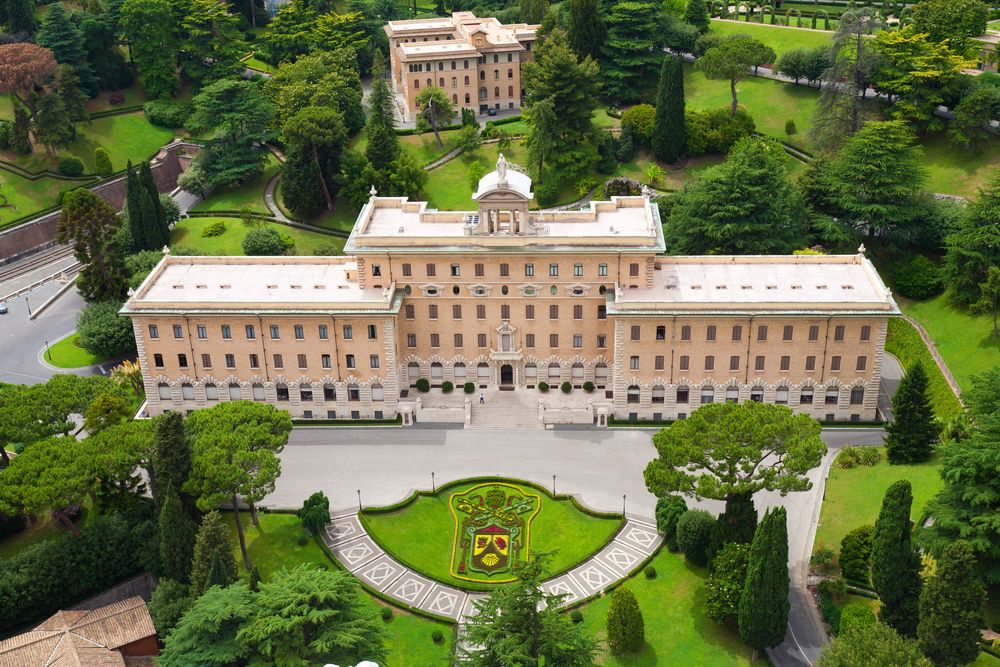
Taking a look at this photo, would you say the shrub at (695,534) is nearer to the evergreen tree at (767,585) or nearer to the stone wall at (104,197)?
the evergreen tree at (767,585)

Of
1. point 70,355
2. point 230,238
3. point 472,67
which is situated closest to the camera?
point 70,355

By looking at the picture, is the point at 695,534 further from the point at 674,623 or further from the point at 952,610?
the point at 952,610

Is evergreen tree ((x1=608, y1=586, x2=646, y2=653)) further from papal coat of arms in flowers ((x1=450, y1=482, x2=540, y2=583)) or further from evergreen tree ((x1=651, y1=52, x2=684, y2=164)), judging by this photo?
evergreen tree ((x1=651, y1=52, x2=684, y2=164))

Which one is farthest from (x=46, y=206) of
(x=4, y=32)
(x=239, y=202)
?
(x=4, y=32)

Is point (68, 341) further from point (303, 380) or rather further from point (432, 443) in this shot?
point (432, 443)

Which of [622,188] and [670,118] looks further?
[670,118]

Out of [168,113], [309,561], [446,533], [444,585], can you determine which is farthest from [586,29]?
[444,585]

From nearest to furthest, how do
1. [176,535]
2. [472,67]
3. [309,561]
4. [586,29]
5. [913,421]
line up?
[176,535], [309,561], [913,421], [586,29], [472,67]

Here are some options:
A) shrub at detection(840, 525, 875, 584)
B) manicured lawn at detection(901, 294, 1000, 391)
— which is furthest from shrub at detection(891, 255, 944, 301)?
shrub at detection(840, 525, 875, 584)
